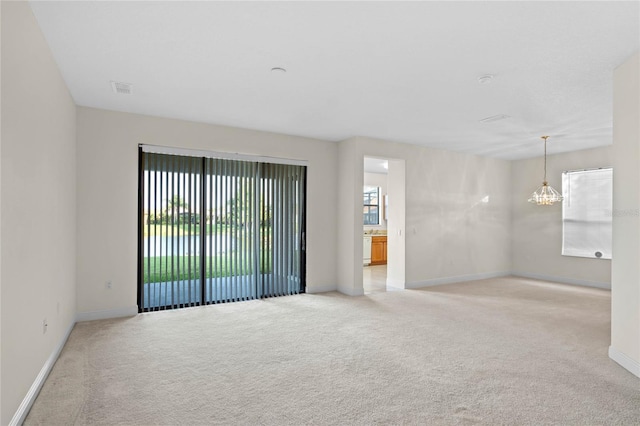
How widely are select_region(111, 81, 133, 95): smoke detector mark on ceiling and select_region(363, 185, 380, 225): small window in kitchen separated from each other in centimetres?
758

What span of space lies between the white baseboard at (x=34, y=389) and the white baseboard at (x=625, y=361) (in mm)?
4599

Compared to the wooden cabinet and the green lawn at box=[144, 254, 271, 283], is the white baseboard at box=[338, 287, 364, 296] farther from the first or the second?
the wooden cabinet

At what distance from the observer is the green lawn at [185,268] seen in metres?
4.79

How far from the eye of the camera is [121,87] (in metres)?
3.72

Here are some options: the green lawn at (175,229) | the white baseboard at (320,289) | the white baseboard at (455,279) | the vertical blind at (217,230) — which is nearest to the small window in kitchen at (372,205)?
the white baseboard at (455,279)

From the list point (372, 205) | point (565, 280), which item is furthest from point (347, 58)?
point (372, 205)

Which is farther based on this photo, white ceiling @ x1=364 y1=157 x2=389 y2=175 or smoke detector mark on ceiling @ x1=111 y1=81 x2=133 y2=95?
white ceiling @ x1=364 y1=157 x2=389 y2=175

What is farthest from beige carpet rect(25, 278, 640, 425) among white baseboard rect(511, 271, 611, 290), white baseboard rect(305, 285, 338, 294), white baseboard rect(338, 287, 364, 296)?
white baseboard rect(511, 271, 611, 290)

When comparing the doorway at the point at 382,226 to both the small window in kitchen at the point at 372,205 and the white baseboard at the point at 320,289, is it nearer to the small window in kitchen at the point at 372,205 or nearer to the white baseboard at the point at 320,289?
the small window in kitchen at the point at 372,205

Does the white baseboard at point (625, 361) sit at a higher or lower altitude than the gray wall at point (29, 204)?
lower

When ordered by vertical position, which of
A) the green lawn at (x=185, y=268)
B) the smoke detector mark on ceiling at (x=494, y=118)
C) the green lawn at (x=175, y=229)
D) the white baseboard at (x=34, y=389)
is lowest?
the white baseboard at (x=34, y=389)

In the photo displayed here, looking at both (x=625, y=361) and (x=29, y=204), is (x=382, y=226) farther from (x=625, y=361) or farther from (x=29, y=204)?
(x=29, y=204)

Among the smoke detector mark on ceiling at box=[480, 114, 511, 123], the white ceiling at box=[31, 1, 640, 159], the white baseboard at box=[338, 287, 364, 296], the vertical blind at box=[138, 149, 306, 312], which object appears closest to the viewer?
the white ceiling at box=[31, 1, 640, 159]

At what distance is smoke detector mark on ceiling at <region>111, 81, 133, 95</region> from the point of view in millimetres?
3643
